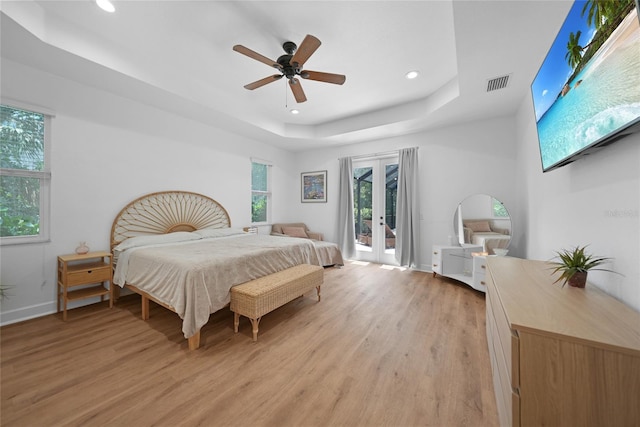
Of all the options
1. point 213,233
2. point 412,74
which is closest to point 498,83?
point 412,74

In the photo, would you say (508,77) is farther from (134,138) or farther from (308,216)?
(134,138)

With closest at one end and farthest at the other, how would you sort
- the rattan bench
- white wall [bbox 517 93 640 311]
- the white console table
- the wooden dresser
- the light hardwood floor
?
the wooden dresser → white wall [bbox 517 93 640 311] → the light hardwood floor → the rattan bench → the white console table

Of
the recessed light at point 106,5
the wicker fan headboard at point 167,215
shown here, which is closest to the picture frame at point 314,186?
the wicker fan headboard at point 167,215

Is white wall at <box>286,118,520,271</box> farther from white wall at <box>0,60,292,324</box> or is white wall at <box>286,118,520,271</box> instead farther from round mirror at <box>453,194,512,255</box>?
white wall at <box>0,60,292,324</box>

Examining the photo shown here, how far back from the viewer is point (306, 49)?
1.99 meters

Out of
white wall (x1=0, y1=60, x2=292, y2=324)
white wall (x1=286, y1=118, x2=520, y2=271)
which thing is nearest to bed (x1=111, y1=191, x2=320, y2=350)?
white wall (x1=0, y1=60, x2=292, y2=324)

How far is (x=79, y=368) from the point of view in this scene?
1655mm

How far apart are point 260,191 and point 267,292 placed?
10.8 feet

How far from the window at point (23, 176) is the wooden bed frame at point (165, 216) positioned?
2.11 ft

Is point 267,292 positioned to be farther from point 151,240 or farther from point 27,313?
point 27,313

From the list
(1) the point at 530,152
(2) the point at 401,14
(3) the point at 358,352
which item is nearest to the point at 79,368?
(3) the point at 358,352

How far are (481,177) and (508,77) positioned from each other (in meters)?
1.63

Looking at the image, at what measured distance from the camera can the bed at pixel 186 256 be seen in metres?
1.92

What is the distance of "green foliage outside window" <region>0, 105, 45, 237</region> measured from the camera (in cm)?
228
